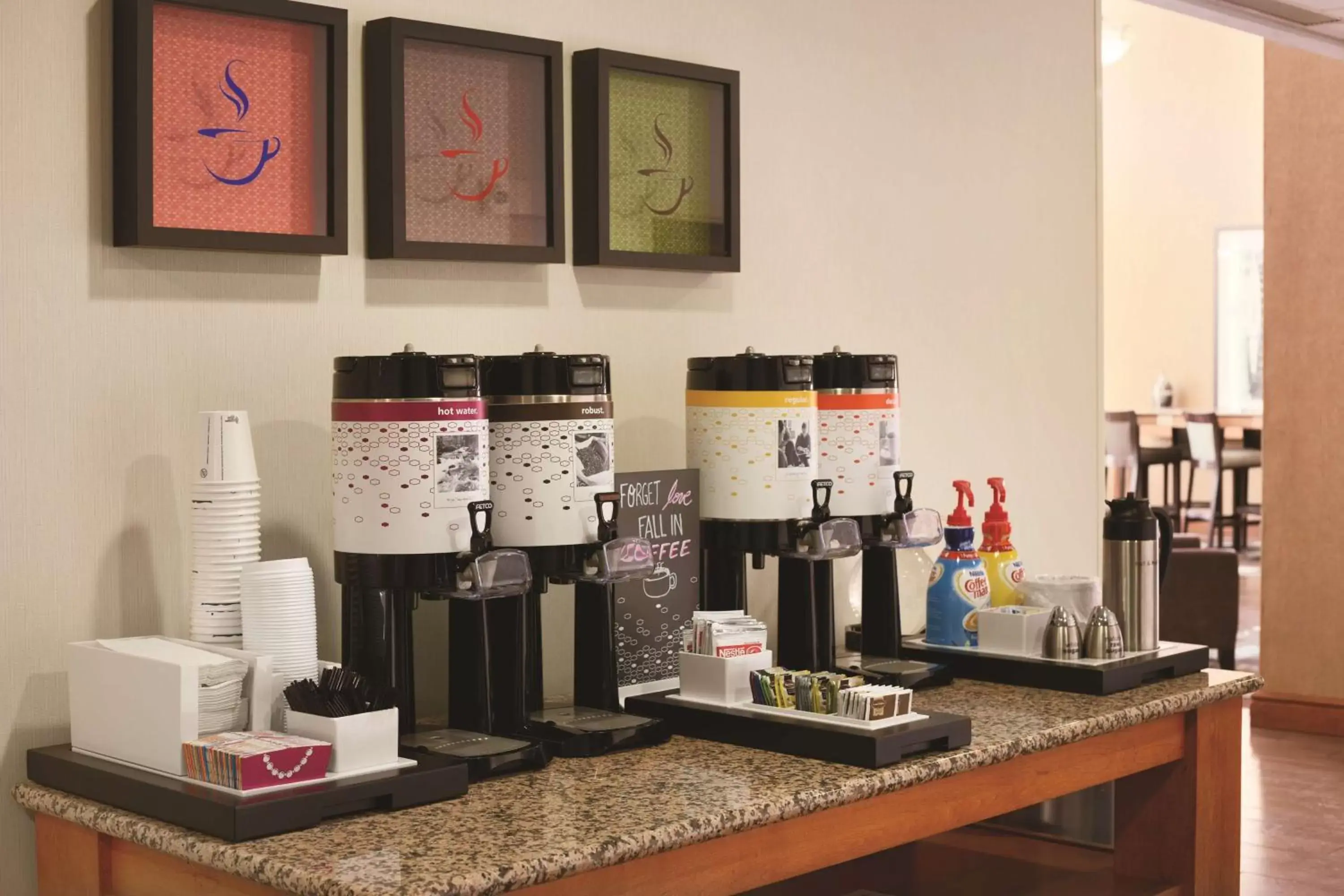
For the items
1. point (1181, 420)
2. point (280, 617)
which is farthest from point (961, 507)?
point (1181, 420)

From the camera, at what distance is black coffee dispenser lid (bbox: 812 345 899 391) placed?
228cm

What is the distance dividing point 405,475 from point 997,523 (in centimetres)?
111

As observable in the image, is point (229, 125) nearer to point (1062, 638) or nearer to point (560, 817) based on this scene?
point (560, 817)

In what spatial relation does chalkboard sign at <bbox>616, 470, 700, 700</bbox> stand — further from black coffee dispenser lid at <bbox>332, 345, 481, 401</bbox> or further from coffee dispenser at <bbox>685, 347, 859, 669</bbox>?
black coffee dispenser lid at <bbox>332, 345, 481, 401</bbox>

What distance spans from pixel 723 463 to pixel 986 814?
591mm

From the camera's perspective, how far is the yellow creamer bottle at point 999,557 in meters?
2.46

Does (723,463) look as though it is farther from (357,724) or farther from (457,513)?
(357,724)

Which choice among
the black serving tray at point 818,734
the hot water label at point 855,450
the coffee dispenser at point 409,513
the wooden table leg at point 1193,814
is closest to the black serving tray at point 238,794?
the coffee dispenser at point 409,513

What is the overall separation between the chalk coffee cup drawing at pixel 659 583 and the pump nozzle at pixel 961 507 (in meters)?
0.48

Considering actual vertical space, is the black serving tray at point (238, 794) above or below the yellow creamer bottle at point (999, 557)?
below

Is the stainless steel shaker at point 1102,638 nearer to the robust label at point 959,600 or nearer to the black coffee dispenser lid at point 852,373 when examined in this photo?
→ the robust label at point 959,600

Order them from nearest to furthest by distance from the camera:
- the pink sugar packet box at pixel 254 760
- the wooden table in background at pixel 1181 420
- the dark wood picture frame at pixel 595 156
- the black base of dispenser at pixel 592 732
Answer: the pink sugar packet box at pixel 254 760
the black base of dispenser at pixel 592 732
the dark wood picture frame at pixel 595 156
the wooden table in background at pixel 1181 420

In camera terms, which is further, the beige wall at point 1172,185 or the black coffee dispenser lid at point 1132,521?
the beige wall at point 1172,185

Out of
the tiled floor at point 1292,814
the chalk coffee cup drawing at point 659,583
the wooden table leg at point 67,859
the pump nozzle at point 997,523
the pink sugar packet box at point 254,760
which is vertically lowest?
the tiled floor at point 1292,814
